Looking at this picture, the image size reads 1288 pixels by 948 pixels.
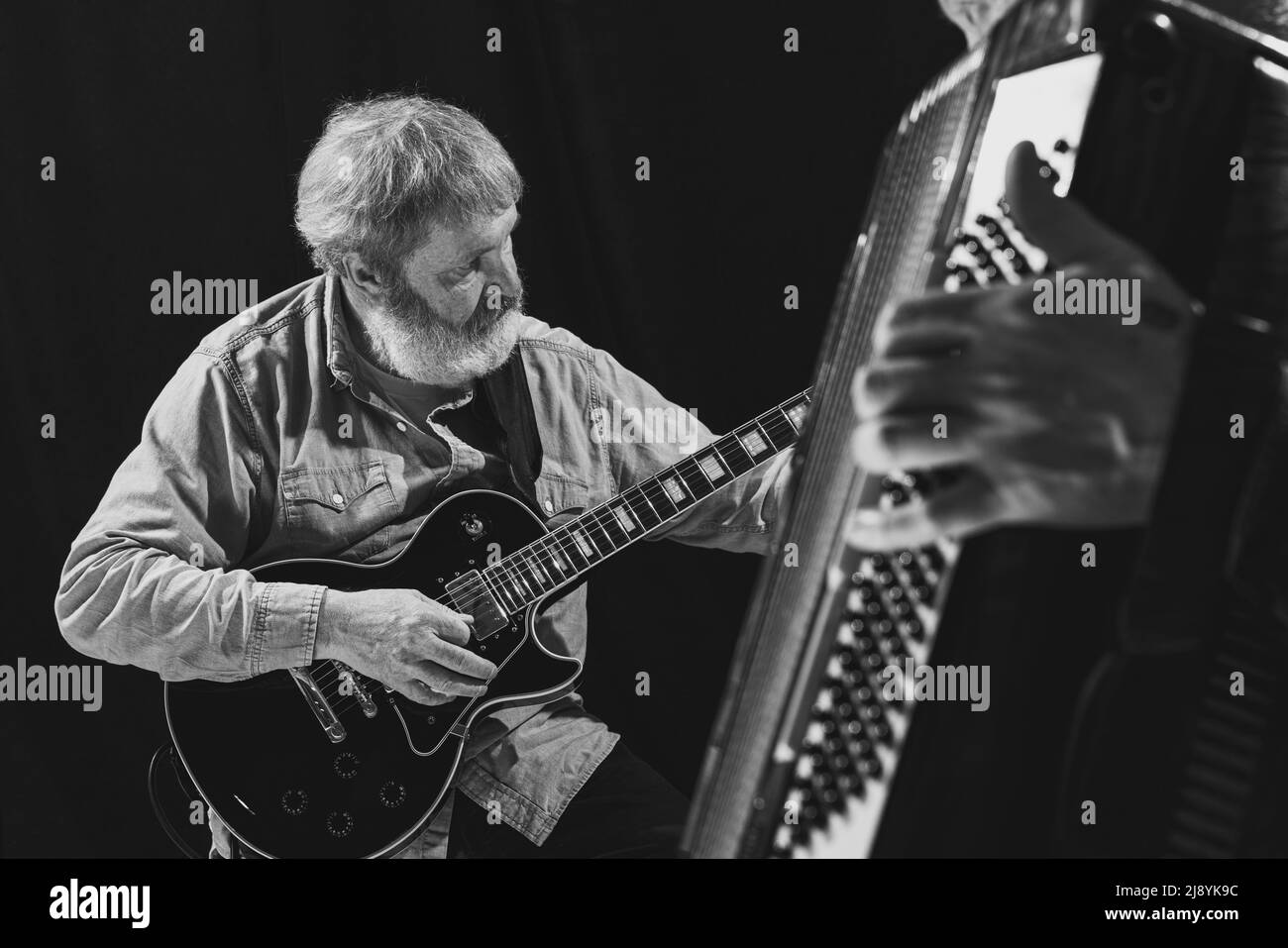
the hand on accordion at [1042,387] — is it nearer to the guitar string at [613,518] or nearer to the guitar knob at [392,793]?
the guitar string at [613,518]

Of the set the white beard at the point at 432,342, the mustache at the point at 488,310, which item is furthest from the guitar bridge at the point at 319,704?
the mustache at the point at 488,310

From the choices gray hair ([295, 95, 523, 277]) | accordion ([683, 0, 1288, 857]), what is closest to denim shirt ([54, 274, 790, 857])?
gray hair ([295, 95, 523, 277])

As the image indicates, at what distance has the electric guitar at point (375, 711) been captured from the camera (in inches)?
83.4

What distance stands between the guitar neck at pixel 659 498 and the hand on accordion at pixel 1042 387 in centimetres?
102

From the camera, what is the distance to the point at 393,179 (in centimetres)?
219

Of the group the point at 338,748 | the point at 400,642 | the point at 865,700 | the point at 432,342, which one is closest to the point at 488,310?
the point at 432,342

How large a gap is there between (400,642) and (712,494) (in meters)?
0.63

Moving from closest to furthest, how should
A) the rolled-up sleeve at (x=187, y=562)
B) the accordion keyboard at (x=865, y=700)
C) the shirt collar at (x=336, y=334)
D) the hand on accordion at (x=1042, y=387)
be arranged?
the hand on accordion at (x=1042, y=387), the accordion keyboard at (x=865, y=700), the rolled-up sleeve at (x=187, y=562), the shirt collar at (x=336, y=334)

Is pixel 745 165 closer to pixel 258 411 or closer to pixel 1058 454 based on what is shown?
pixel 258 411

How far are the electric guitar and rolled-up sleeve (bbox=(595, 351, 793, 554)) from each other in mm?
63

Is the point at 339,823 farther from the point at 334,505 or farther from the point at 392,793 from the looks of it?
the point at 334,505

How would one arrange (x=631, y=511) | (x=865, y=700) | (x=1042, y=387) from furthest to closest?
1. (x=631, y=511)
2. (x=865, y=700)
3. (x=1042, y=387)

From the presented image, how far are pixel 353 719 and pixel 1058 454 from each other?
4.63ft

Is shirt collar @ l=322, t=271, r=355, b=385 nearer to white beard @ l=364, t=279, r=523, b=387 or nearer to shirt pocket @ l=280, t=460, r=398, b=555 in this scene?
white beard @ l=364, t=279, r=523, b=387
